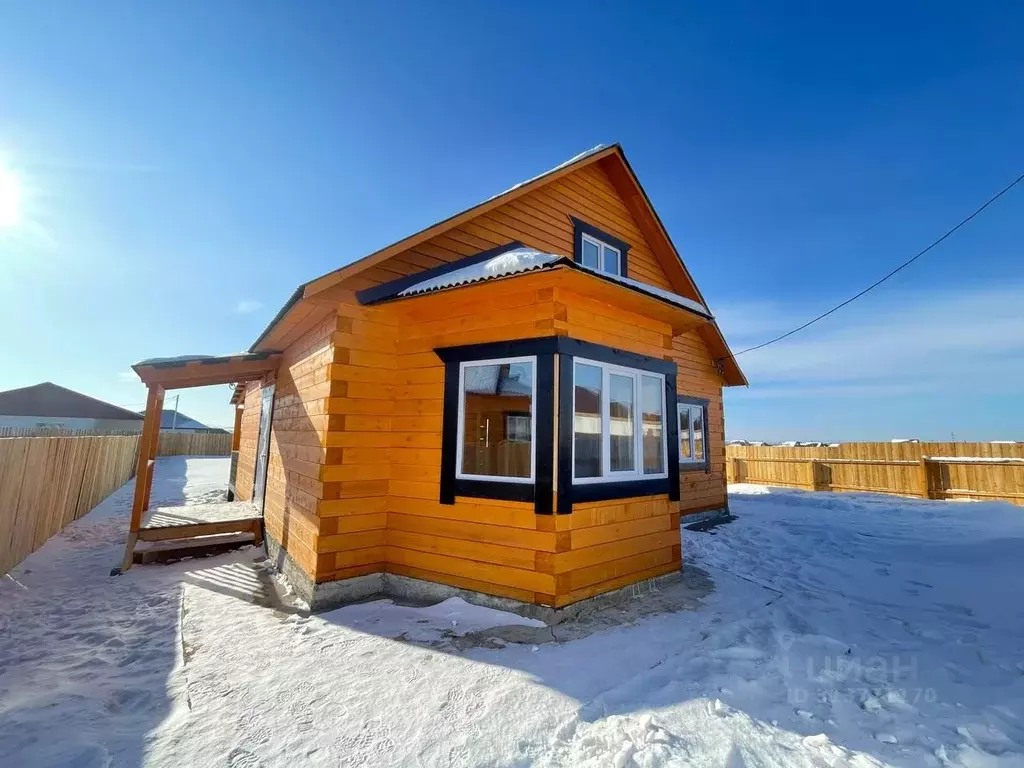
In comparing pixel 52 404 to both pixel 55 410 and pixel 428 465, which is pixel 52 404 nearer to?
pixel 55 410

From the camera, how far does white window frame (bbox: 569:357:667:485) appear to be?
4.84 meters

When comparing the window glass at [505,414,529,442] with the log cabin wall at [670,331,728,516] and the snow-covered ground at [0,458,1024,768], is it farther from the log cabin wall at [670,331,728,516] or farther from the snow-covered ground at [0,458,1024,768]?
the log cabin wall at [670,331,728,516]

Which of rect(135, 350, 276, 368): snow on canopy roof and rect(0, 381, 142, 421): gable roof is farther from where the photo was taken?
rect(0, 381, 142, 421): gable roof

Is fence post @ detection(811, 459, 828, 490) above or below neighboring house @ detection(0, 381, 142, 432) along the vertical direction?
below

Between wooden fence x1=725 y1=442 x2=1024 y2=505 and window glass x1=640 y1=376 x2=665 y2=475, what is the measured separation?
13504 mm

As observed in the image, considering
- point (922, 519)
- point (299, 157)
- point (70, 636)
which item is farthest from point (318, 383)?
point (922, 519)

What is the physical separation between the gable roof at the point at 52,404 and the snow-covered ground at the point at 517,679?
34741 mm

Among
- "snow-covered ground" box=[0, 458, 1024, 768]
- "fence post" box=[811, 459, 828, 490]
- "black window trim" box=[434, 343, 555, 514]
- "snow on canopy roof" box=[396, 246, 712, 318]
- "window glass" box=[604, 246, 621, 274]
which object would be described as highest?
"window glass" box=[604, 246, 621, 274]

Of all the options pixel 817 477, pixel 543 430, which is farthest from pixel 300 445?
pixel 817 477

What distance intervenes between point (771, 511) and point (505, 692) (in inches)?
450

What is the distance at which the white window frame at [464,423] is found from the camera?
15.0ft

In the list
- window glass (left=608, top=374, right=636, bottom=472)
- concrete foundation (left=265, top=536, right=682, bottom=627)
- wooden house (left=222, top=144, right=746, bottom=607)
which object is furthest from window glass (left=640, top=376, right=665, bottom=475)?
concrete foundation (left=265, top=536, right=682, bottom=627)

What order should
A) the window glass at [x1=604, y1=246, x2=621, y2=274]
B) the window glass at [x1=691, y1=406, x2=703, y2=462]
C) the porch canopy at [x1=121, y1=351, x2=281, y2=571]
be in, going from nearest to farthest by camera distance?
the porch canopy at [x1=121, y1=351, x2=281, y2=571] < the window glass at [x1=604, y1=246, x2=621, y2=274] < the window glass at [x1=691, y1=406, x2=703, y2=462]

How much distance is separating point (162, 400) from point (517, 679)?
26.5 ft
